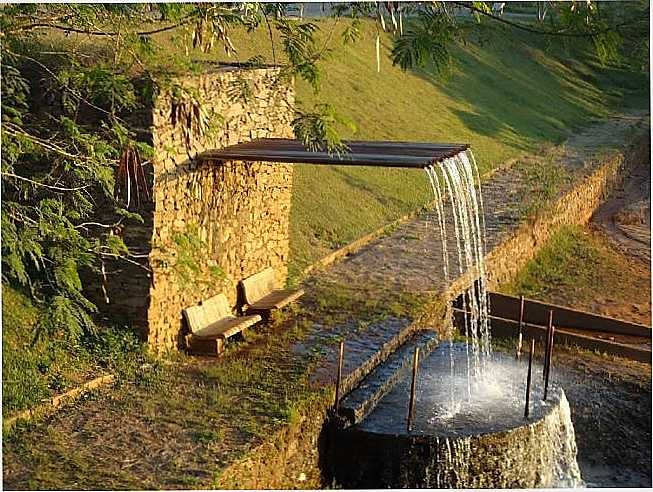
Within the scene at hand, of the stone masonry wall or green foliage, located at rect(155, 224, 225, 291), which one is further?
the stone masonry wall

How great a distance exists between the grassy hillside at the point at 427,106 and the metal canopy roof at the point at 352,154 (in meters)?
0.62

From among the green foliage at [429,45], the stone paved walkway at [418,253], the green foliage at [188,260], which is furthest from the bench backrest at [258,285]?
the green foliage at [429,45]

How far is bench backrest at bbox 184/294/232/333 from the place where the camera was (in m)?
8.82

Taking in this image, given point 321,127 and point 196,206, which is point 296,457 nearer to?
point 321,127

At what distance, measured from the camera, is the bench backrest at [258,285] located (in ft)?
31.9

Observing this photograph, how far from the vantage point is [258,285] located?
9945 millimetres

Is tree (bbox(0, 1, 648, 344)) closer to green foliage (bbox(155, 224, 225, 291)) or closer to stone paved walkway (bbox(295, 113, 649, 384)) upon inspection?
green foliage (bbox(155, 224, 225, 291))

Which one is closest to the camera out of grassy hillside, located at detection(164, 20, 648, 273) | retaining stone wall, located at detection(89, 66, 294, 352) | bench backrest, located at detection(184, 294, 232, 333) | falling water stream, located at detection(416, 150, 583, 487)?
falling water stream, located at detection(416, 150, 583, 487)

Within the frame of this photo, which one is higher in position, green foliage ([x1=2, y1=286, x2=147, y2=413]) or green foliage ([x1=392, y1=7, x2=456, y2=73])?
green foliage ([x1=392, y1=7, x2=456, y2=73])

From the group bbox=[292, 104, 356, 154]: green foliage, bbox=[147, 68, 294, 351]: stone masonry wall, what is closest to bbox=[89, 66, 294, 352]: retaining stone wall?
bbox=[147, 68, 294, 351]: stone masonry wall

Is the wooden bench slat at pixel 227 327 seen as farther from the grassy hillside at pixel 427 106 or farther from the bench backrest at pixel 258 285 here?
the grassy hillside at pixel 427 106

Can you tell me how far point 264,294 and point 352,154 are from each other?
7.33ft

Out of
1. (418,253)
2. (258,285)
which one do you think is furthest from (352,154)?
(418,253)

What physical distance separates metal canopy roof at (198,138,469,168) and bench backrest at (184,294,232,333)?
1.30m
